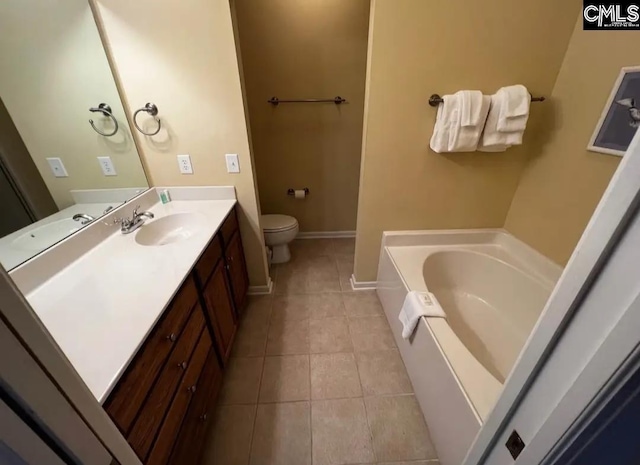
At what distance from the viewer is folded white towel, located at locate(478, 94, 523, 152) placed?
1.44 metres

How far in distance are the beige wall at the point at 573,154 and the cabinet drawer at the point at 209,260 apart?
6.50ft

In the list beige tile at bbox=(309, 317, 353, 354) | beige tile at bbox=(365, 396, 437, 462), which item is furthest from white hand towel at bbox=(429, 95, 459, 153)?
beige tile at bbox=(365, 396, 437, 462)

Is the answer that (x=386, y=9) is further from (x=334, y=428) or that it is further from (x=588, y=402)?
(x=334, y=428)

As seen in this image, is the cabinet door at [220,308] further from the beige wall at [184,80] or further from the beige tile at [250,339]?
the beige wall at [184,80]

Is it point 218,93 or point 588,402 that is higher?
point 218,93

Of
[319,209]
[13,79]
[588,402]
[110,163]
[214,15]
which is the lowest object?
[319,209]

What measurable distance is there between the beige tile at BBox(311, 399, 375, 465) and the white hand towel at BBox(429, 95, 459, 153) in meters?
1.56

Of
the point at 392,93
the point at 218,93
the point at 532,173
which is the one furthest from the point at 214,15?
the point at 532,173

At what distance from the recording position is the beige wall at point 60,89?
0.98 m

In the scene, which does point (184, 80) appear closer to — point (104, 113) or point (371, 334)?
point (104, 113)

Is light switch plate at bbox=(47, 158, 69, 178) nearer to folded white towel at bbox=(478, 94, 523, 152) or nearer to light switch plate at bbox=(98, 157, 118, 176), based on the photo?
light switch plate at bbox=(98, 157, 118, 176)

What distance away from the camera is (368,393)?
1.42 metres

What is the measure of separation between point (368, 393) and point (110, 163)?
6.37ft

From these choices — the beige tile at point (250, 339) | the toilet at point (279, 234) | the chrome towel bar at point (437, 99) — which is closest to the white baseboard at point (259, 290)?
the beige tile at point (250, 339)
